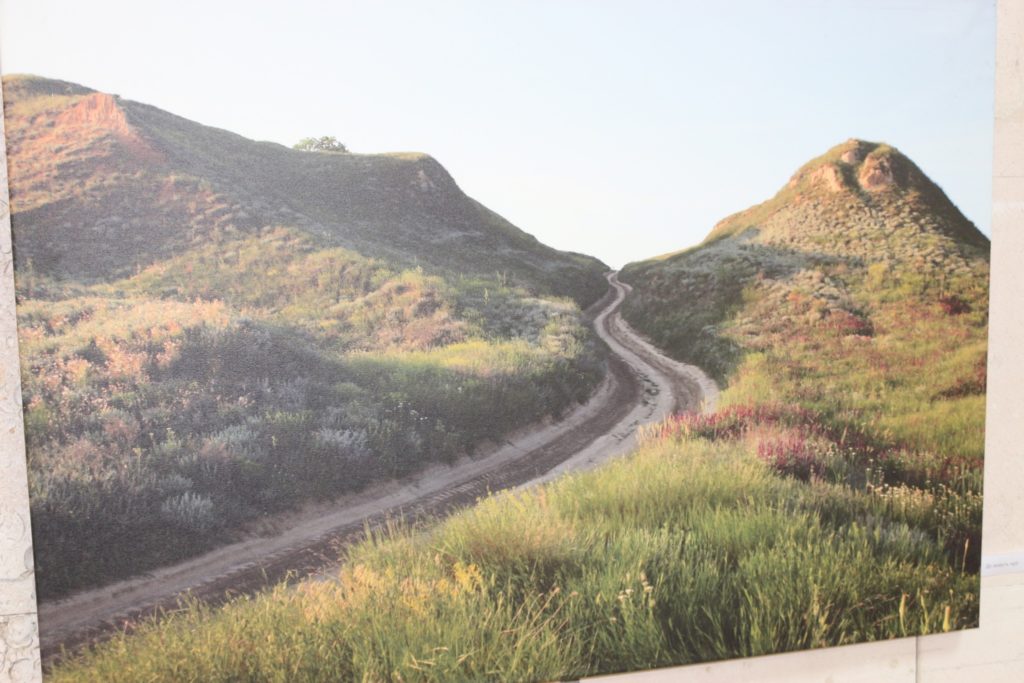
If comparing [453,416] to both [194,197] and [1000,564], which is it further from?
[1000,564]

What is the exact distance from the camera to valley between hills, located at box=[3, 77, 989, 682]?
3219 millimetres

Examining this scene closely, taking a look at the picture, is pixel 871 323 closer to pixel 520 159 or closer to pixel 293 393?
pixel 520 159

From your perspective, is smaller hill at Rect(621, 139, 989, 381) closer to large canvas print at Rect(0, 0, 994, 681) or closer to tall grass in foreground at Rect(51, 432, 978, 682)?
large canvas print at Rect(0, 0, 994, 681)

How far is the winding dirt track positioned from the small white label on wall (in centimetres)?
222

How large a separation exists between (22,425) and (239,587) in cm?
124

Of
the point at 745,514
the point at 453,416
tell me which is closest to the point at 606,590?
the point at 745,514

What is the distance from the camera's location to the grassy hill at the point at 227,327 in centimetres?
318

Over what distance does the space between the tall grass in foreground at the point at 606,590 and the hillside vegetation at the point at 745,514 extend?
1 centimetres

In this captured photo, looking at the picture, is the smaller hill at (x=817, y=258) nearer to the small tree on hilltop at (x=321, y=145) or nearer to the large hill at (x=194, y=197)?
the large hill at (x=194, y=197)

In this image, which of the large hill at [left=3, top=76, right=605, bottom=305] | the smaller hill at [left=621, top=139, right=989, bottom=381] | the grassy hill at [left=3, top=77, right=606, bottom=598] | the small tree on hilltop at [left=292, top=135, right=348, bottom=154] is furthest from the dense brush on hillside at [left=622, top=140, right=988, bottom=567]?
the small tree on hilltop at [left=292, top=135, right=348, bottom=154]

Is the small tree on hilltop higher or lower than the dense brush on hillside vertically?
higher

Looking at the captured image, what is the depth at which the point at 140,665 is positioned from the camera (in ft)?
10.3

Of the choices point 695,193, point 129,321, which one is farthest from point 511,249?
point 129,321

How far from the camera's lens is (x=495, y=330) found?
4156mm
